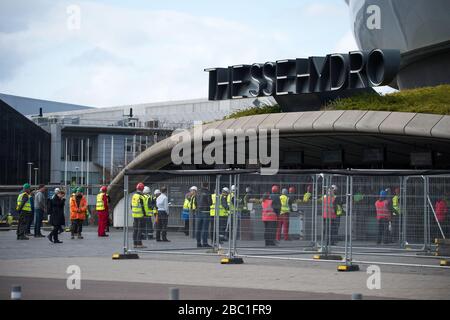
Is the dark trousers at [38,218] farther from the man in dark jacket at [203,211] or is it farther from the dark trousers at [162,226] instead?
the man in dark jacket at [203,211]

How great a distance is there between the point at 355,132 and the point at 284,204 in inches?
525

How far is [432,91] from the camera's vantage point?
106 ft

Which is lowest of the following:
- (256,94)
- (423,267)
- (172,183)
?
(423,267)

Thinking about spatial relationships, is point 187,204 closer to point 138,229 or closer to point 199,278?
point 138,229

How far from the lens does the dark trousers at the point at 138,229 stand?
2027cm

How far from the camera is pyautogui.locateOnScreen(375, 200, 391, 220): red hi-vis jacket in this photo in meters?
18.0

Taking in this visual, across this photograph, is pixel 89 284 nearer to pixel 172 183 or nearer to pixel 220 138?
pixel 172 183

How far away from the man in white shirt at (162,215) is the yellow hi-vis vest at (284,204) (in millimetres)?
2794

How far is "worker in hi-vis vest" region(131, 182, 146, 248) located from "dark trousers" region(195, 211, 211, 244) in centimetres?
131

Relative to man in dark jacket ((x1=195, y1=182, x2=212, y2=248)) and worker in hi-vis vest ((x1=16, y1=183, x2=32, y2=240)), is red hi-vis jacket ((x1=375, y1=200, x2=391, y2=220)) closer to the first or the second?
man in dark jacket ((x1=195, y1=182, x2=212, y2=248))

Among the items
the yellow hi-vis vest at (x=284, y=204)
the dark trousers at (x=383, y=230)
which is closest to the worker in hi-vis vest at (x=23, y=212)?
the yellow hi-vis vest at (x=284, y=204)

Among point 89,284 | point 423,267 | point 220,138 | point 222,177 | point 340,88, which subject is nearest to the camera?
point 89,284
